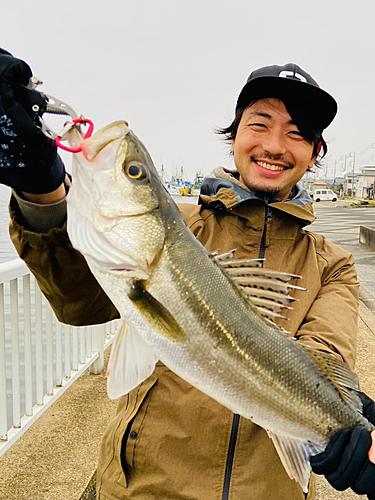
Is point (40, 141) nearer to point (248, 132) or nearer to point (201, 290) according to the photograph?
point (201, 290)

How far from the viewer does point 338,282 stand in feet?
8.01

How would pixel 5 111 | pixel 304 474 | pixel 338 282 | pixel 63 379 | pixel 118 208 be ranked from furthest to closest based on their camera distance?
pixel 63 379 → pixel 338 282 → pixel 304 474 → pixel 118 208 → pixel 5 111

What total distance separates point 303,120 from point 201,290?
4.60 ft

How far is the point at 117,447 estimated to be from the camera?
2031 millimetres

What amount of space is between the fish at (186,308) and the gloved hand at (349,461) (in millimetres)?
38

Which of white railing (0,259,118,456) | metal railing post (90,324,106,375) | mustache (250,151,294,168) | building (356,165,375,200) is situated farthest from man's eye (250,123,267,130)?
building (356,165,375,200)

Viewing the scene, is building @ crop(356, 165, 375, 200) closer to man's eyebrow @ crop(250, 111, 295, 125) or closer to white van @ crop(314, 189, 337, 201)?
white van @ crop(314, 189, 337, 201)

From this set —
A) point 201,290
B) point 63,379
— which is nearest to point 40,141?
point 201,290

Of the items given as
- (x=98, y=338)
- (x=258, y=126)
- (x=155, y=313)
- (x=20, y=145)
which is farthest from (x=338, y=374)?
(x=98, y=338)

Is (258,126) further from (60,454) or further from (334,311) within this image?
(60,454)

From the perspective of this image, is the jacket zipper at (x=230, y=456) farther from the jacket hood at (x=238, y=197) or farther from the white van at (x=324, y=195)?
the white van at (x=324, y=195)

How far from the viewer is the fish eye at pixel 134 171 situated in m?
→ 1.62

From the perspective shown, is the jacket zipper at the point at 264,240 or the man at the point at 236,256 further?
the jacket zipper at the point at 264,240

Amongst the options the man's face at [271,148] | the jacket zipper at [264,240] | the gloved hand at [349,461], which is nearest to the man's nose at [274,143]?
the man's face at [271,148]
